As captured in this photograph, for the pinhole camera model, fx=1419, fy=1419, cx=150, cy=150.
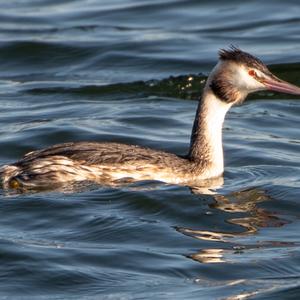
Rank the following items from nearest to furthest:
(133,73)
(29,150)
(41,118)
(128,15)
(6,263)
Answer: (6,263)
(29,150)
(41,118)
(133,73)
(128,15)

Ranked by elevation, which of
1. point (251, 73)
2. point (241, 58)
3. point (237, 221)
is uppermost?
point (241, 58)

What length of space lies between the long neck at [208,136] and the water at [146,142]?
1.07ft

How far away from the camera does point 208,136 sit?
14.1 m

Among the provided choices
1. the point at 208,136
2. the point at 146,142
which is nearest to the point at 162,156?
the point at 208,136

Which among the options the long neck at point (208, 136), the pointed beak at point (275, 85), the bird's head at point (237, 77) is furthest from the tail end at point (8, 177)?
the pointed beak at point (275, 85)

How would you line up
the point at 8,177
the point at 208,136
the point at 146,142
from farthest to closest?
the point at 146,142
the point at 208,136
the point at 8,177

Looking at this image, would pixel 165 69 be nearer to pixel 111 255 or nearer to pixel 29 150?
pixel 29 150

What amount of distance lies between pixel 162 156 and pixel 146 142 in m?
2.24

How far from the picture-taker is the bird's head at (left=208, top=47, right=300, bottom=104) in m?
13.9

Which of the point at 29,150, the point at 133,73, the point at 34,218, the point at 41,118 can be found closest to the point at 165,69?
the point at 133,73

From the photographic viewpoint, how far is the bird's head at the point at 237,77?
45.6 ft

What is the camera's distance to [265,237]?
12023 mm

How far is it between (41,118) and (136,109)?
1.34 meters

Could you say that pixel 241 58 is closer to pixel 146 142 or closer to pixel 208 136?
pixel 208 136
